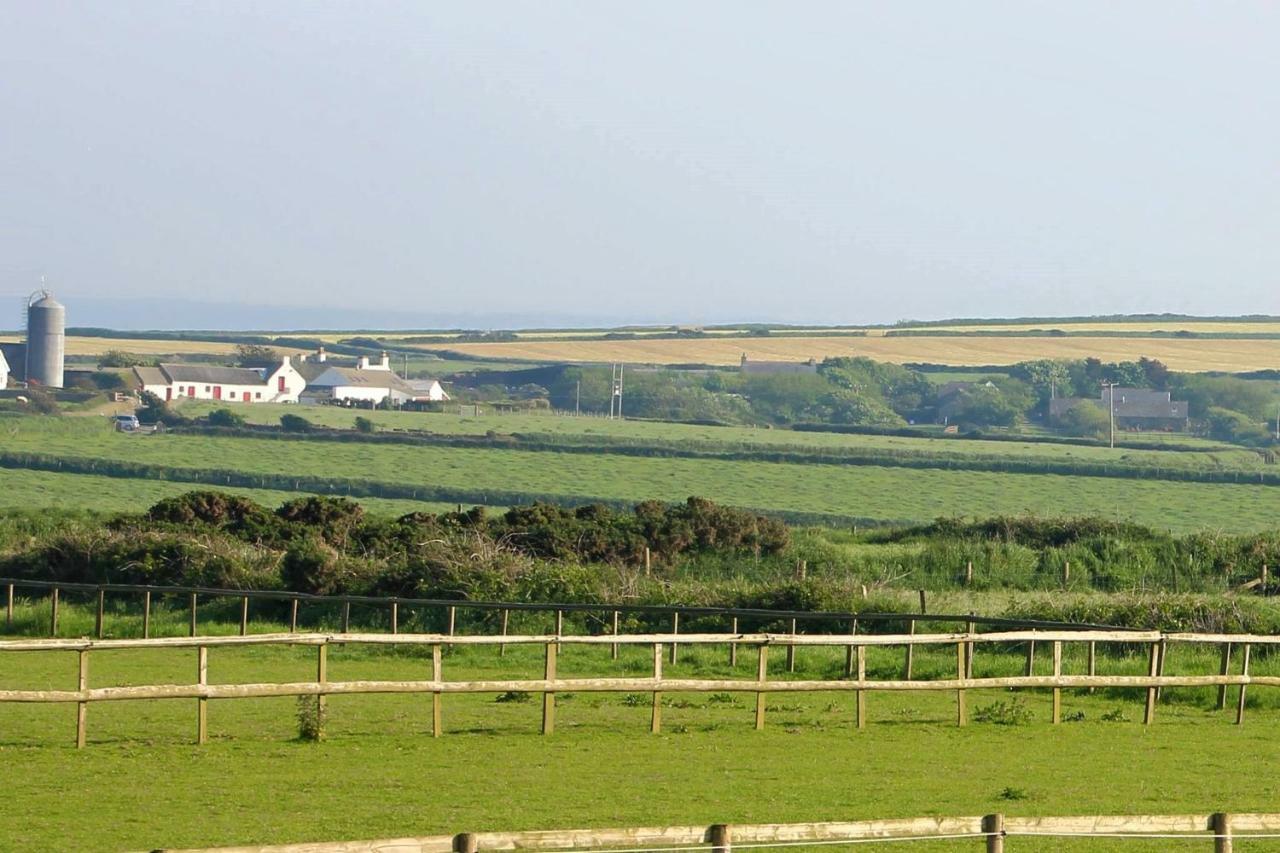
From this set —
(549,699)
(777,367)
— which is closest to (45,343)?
(777,367)

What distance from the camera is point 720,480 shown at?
7925 centimetres

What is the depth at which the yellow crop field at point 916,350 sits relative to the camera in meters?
154

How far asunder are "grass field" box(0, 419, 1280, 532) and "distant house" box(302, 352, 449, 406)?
47.5m

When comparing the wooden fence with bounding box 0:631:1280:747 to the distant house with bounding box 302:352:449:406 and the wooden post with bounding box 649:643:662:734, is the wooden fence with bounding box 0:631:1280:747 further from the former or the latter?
the distant house with bounding box 302:352:449:406

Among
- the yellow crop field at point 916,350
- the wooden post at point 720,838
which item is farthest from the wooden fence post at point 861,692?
the yellow crop field at point 916,350

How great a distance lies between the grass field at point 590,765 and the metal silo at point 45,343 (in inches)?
4747

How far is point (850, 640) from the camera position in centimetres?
1945

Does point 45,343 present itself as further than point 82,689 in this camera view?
Yes

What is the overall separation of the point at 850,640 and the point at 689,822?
6.37 metres

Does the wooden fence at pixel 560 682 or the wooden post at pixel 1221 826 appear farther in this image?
the wooden fence at pixel 560 682

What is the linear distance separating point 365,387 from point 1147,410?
55.0 m

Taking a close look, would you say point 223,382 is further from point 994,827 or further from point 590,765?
point 994,827

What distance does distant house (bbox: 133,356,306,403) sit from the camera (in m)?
130

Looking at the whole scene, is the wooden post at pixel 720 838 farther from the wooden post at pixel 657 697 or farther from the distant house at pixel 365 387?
the distant house at pixel 365 387
